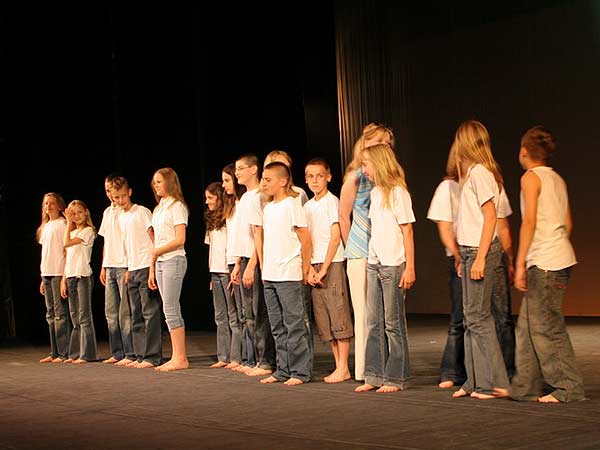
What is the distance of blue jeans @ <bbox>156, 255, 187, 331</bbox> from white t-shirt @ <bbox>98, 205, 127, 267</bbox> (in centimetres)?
53

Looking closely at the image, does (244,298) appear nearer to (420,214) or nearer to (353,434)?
(353,434)

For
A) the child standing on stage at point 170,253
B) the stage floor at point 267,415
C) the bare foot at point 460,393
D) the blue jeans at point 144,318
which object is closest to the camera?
the stage floor at point 267,415

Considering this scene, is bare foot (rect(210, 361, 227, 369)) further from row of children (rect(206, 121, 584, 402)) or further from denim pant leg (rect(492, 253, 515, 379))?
denim pant leg (rect(492, 253, 515, 379))

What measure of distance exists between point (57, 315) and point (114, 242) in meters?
0.93

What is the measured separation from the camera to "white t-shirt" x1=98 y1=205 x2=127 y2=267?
708 cm

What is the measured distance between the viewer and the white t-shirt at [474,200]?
464 centimetres

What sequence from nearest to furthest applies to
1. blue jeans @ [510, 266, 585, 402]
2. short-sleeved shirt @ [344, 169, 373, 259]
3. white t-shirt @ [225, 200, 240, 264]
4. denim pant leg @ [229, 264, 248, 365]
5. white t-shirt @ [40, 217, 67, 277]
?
1. blue jeans @ [510, 266, 585, 402]
2. short-sleeved shirt @ [344, 169, 373, 259]
3. white t-shirt @ [225, 200, 240, 264]
4. denim pant leg @ [229, 264, 248, 365]
5. white t-shirt @ [40, 217, 67, 277]

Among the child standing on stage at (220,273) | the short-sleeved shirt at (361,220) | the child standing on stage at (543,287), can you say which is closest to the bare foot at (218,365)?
the child standing on stage at (220,273)

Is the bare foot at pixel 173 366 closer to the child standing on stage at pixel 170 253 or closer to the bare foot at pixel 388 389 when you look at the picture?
the child standing on stage at pixel 170 253

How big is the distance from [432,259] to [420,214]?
0.51 metres

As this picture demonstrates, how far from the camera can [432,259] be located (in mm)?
11234

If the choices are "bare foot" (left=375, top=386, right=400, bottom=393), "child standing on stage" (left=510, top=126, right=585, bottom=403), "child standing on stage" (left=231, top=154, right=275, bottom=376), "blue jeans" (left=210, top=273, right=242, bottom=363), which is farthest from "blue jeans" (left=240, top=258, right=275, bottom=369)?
"child standing on stage" (left=510, top=126, right=585, bottom=403)

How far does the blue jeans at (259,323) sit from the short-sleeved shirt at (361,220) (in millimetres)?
1007

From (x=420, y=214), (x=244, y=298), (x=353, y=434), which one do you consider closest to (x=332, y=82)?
(x=420, y=214)
